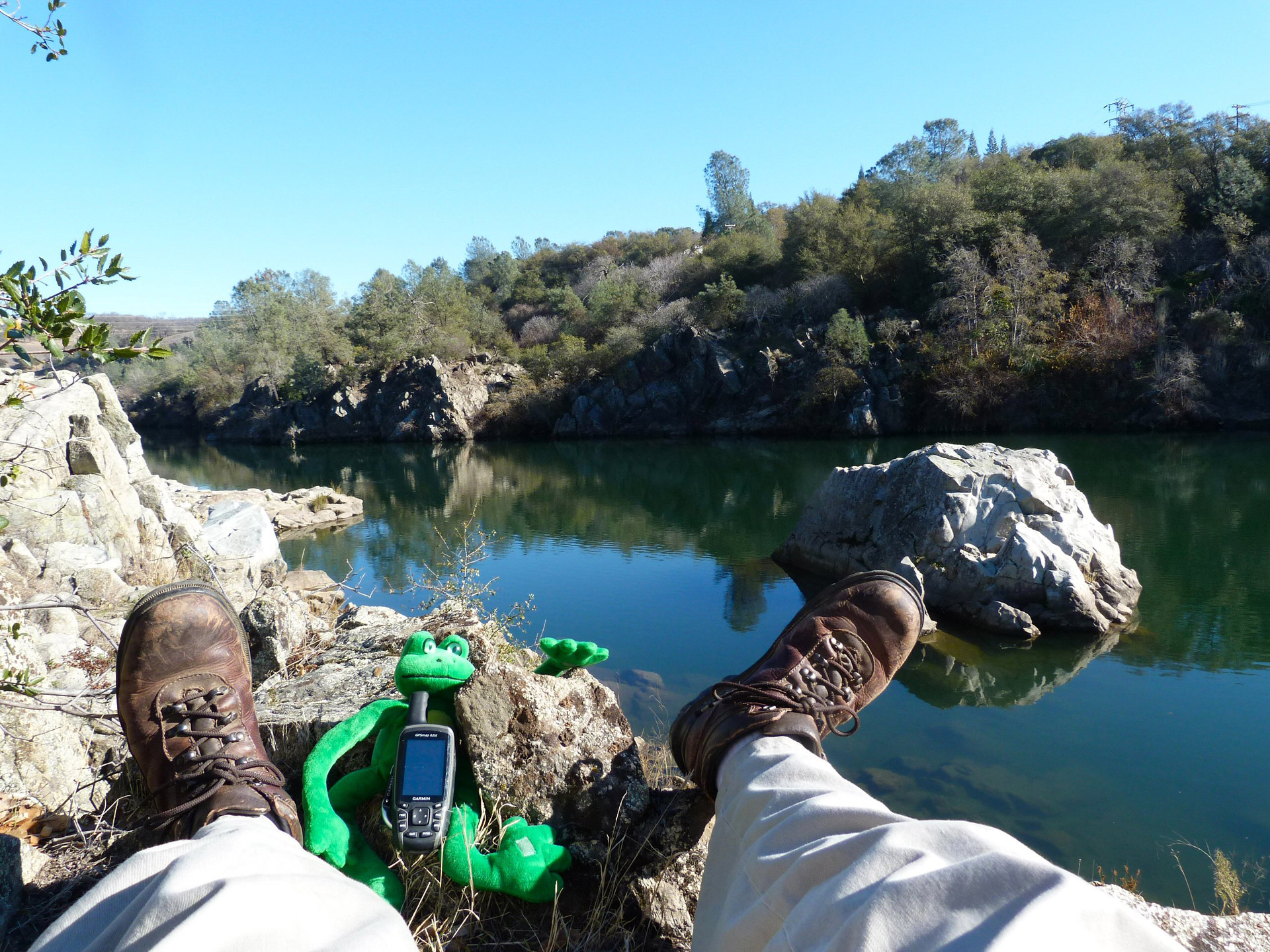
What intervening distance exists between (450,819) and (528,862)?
190 millimetres

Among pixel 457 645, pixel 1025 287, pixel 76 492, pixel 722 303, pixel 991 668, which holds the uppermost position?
pixel 722 303

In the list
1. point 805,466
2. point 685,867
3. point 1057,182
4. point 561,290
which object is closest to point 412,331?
point 561,290

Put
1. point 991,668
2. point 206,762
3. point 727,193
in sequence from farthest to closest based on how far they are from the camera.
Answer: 1. point 727,193
2. point 991,668
3. point 206,762

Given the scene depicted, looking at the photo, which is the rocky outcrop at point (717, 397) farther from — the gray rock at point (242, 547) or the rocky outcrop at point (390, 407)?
the gray rock at point (242, 547)

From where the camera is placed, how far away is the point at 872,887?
1010mm

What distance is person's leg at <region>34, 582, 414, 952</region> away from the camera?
36.6 inches

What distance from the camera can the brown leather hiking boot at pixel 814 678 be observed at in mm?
1758

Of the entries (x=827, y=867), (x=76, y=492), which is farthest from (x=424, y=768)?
(x=76, y=492)

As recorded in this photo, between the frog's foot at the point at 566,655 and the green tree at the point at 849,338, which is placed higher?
the green tree at the point at 849,338

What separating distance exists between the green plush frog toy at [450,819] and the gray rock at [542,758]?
64 millimetres

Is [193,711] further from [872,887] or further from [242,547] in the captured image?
[242,547]

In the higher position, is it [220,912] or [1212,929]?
[220,912]

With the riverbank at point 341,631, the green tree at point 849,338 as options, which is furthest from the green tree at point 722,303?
the riverbank at point 341,631

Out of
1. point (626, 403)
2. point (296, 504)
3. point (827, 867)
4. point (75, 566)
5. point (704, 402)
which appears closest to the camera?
point (827, 867)
